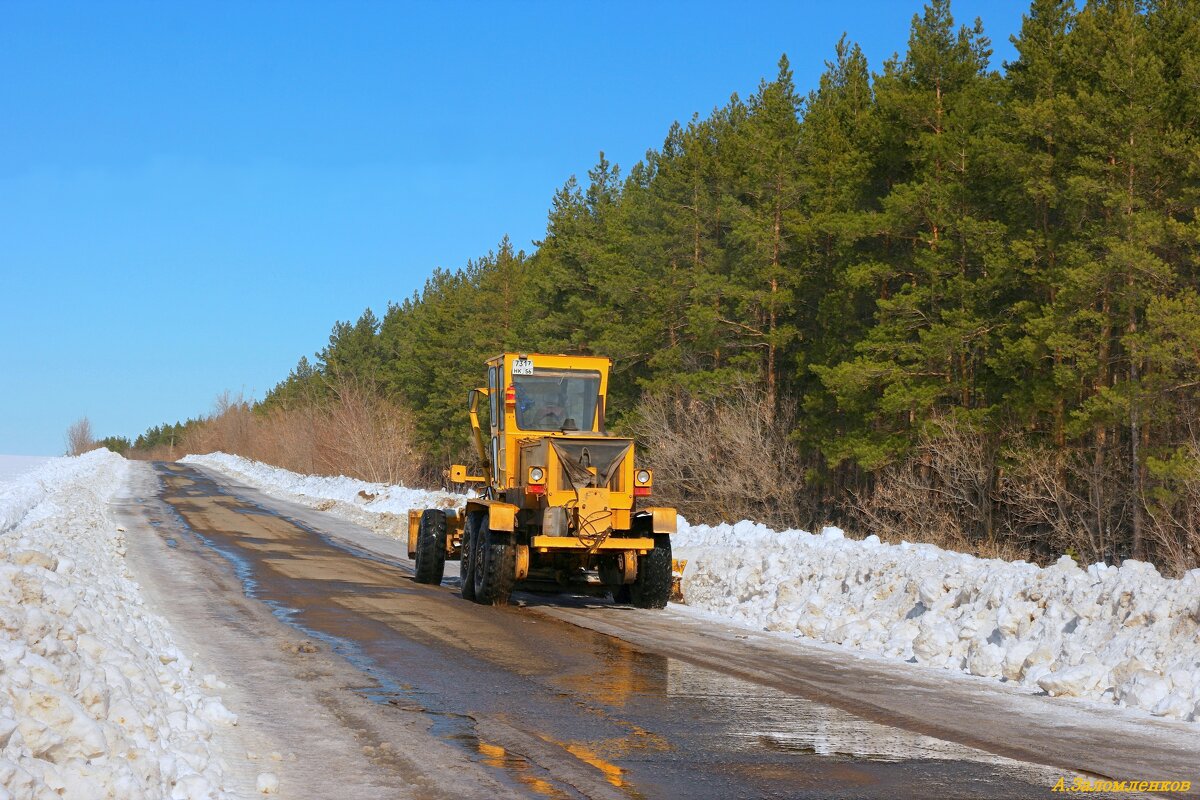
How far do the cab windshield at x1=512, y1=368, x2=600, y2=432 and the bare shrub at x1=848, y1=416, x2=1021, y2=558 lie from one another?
1614 centimetres

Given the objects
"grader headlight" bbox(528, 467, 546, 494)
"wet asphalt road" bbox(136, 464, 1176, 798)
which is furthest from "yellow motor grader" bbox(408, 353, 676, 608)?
"wet asphalt road" bbox(136, 464, 1176, 798)

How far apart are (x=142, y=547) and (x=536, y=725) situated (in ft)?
59.6

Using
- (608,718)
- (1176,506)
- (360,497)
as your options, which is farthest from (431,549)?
(360,497)

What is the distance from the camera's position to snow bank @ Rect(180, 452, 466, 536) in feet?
120

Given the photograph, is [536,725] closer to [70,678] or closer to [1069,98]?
[70,678]

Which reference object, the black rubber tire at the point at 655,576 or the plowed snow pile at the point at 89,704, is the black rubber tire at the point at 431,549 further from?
the plowed snow pile at the point at 89,704

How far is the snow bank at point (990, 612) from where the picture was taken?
10.0 metres

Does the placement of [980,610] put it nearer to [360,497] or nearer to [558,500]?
[558,500]

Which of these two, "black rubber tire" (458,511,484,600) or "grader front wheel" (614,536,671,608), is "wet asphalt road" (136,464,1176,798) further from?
"black rubber tire" (458,511,484,600)

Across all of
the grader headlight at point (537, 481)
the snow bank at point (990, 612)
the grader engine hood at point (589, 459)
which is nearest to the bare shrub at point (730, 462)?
the snow bank at point (990, 612)

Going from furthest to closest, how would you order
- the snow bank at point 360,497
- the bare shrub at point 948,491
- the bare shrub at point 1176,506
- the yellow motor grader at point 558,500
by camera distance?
the snow bank at point 360,497, the bare shrub at point 948,491, the bare shrub at point 1176,506, the yellow motor grader at point 558,500

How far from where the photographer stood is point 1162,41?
3072 cm

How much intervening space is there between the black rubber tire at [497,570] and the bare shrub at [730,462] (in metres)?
21.7

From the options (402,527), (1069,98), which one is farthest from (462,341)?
(1069,98)
